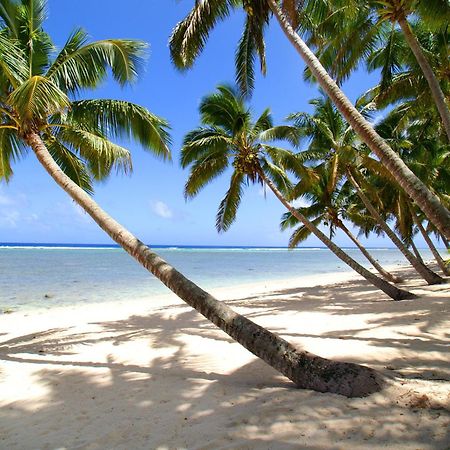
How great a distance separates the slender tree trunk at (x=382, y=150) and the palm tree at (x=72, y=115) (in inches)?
115

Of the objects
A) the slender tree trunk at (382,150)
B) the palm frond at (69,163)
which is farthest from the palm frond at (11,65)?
the slender tree trunk at (382,150)

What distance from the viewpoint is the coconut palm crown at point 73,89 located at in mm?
6199

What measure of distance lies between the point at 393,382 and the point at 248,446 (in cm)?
165

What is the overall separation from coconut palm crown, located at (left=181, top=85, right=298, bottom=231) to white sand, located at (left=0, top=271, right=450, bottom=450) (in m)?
6.50

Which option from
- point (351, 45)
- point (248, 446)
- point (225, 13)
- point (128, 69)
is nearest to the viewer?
point (248, 446)

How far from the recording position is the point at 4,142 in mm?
Answer: 6660

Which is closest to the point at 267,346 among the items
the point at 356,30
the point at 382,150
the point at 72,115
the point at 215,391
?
the point at 215,391

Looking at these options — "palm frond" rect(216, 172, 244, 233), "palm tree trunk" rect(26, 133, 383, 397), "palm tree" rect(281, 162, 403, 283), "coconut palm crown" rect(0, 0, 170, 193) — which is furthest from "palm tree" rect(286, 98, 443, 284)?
"palm tree trunk" rect(26, 133, 383, 397)

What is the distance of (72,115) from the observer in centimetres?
703

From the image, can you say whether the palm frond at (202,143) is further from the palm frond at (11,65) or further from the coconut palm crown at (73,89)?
the palm frond at (11,65)

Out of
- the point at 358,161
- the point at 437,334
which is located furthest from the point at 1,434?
the point at 358,161

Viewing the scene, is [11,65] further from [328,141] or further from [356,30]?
[328,141]

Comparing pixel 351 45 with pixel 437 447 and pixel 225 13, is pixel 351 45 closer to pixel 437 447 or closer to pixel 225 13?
pixel 225 13

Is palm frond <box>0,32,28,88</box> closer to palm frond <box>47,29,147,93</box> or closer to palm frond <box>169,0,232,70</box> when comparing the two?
palm frond <box>47,29,147,93</box>
